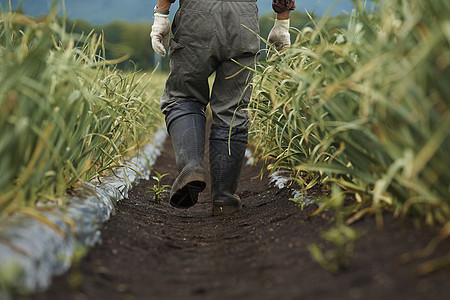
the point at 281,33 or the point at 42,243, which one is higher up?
the point at 281,33

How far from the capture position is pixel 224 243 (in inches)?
75.3

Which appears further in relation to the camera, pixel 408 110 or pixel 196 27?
pixel 196 27

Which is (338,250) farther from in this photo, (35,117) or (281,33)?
(281,33)

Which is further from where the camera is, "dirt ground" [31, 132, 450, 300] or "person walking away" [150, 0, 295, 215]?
"person walking away" [150, 0, 295, 215]

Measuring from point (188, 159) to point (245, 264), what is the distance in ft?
3.27

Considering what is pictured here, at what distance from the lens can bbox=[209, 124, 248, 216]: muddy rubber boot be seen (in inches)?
101

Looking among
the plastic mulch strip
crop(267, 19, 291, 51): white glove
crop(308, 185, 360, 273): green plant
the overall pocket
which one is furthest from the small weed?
crop(267, 19, 291, 51): white glove

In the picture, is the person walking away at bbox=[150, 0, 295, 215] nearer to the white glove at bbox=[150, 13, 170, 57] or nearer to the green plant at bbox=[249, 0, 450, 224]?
the white glove at bbox=[150, 13, 170, 57]

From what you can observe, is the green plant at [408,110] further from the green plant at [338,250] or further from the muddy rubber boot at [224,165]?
the muddy rubber boot at [224,165]

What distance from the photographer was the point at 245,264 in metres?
1.53

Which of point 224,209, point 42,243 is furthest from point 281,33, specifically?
point 42,243

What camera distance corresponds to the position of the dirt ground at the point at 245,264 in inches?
43.2

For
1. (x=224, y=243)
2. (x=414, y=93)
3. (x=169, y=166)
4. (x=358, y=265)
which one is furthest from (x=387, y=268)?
(x=169, y=166)

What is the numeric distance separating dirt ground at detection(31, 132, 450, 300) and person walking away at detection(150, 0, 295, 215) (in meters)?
0.32
